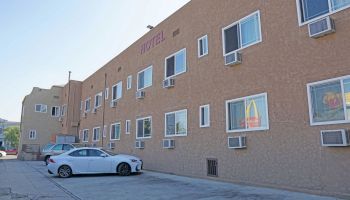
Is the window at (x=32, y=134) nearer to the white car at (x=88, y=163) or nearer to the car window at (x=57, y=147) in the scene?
the car window at (x=57, y=147)

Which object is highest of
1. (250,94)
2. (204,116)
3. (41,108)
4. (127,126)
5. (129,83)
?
(41,108)

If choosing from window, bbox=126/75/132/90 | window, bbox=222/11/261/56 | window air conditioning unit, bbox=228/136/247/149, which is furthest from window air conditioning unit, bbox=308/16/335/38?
window, bbox=126/75/132/90

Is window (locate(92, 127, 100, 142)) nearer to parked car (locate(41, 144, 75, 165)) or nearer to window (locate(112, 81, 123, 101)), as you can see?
parked car (locate(41, 144, 75, 165))

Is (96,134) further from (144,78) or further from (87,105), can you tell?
(144,78)

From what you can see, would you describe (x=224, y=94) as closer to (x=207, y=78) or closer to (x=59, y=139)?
(x=207, y=78)

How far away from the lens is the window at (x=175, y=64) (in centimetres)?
1507

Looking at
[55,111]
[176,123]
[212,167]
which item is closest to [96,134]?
[176,123]

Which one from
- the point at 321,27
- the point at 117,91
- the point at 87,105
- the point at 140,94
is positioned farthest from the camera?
the point at 87,105

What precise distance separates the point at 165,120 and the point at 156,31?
5.65 meters

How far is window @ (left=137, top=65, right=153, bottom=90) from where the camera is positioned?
18227mm

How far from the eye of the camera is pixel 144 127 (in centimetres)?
1812

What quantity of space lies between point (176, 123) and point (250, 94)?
17.1 feet

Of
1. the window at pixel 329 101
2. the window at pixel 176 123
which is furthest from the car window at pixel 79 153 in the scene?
the window at pixel 329 101

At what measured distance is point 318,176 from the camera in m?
8.18
